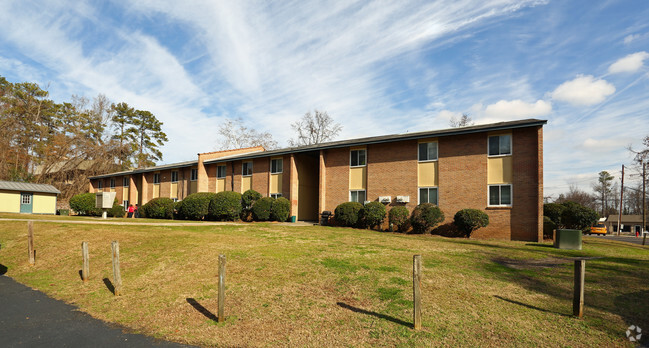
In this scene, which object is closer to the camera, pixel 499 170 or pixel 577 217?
pixel 577 217

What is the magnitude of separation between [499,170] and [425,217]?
15.6 ft

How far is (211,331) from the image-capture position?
6.39 metres

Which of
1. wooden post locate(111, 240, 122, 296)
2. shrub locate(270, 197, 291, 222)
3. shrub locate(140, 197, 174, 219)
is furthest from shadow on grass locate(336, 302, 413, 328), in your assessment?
shrub locate(140, 197, 174, 219)

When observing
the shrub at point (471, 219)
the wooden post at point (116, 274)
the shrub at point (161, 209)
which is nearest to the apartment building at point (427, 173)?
the shrub at point (471, 219)

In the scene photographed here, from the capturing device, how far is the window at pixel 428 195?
2091 cm

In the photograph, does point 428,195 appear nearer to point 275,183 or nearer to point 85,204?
point 275,183

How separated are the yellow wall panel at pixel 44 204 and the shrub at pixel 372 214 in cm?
3942

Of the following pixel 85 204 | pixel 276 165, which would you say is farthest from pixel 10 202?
pixel 276 165

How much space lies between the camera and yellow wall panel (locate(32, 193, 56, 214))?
39500 millimetres

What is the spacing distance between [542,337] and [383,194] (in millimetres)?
16874

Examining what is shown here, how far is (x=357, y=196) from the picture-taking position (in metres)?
24.1

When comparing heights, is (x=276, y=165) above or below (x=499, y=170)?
above

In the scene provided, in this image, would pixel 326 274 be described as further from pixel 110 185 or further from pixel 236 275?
pixel 110 185

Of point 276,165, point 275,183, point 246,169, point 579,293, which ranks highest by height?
point 276,165
